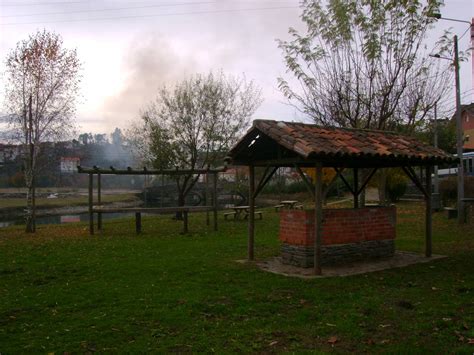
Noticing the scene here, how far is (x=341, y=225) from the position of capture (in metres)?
8.88

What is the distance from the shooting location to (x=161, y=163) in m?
18.9

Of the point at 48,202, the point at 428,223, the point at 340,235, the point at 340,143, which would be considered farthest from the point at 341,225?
the point at 48,202

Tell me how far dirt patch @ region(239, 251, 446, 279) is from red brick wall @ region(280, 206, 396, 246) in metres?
0.47

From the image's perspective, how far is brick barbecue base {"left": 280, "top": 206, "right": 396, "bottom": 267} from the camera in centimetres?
856

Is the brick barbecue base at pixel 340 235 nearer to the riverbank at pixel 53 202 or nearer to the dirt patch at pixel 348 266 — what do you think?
the dirt patch at pixel 348 266

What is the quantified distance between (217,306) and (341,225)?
383cm

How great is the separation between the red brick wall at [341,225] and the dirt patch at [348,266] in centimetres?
47

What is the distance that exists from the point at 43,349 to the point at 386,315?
379 cm

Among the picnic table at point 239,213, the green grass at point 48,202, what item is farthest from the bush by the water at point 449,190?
the green grass at point 48,202

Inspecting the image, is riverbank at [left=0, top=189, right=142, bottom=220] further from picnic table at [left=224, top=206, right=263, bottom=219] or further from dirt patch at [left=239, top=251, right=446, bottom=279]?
dirt patch at [left=239, top=251, right=446, bottom=279]

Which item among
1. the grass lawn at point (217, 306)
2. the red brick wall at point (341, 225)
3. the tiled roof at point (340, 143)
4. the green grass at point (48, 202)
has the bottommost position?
the grass lawn at point (217, 306)

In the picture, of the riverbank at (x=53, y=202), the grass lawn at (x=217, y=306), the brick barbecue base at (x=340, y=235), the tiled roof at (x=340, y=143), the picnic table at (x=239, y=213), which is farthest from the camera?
the riverbank at (x=53, y=202)

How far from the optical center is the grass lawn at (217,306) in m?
4.64

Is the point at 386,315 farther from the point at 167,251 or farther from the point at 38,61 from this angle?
the point at 38,61
